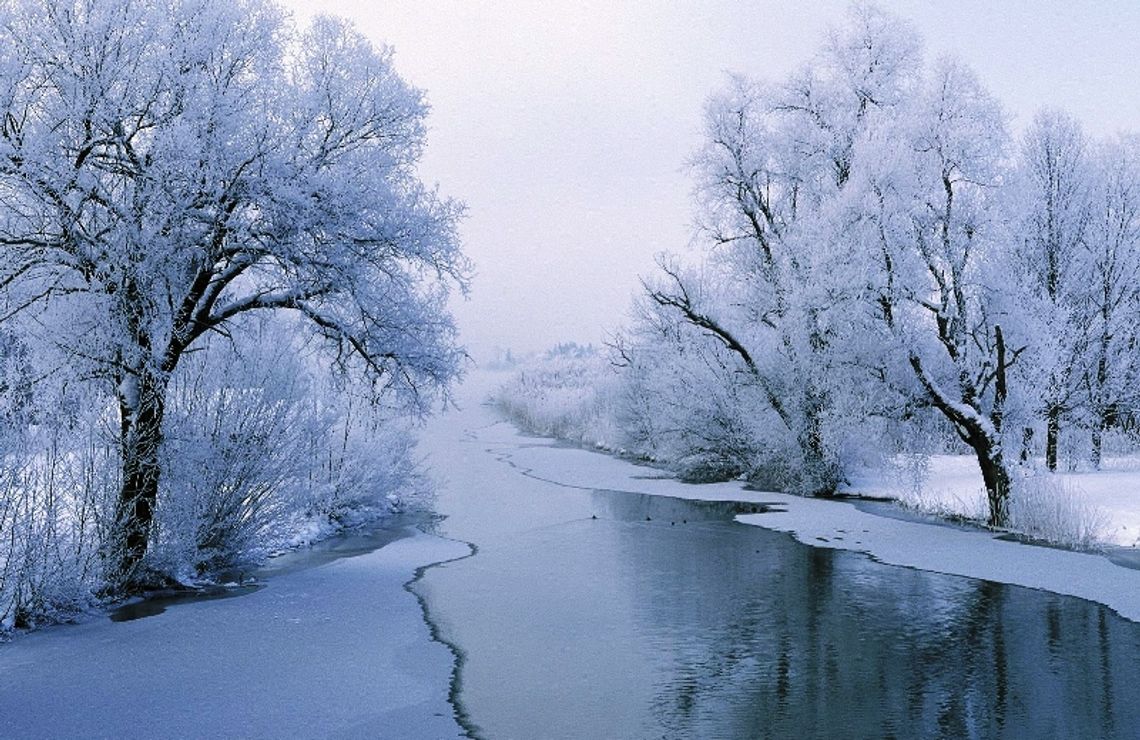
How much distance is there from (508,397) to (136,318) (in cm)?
7052

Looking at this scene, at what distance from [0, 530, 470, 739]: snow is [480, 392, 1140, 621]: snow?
26.8 ft

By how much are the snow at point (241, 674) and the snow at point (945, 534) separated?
8.17 m

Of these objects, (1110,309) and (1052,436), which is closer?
(1052,436)

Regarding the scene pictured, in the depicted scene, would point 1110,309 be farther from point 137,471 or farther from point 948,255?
point 137,471

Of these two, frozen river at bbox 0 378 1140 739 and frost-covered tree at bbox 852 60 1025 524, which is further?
frost-covered tree at bbox 852 60 1025 524

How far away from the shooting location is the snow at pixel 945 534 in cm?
1212

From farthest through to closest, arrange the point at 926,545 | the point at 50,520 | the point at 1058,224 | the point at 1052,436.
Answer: the point at 1058,224
the point at 1052,436
the point at 926,545
the point at 50,520

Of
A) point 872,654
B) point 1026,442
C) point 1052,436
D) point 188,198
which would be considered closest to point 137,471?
point 188,198

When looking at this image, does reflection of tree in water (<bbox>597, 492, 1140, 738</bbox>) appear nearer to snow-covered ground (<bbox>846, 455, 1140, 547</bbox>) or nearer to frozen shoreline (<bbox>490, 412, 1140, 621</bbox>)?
frozen shoreline (<bbox>490, 412, 1140, 621</bbox>)

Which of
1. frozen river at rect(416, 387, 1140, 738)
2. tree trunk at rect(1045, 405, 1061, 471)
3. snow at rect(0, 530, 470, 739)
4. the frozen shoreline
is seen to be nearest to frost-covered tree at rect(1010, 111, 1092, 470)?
tree trunk at rect(1045, 405, 1061, 471)

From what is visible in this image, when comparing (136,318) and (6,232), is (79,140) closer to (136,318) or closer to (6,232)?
(6,232)

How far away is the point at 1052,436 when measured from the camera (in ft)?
80.5

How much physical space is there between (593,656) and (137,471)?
632cm

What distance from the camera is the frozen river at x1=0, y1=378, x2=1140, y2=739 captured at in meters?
6.93
